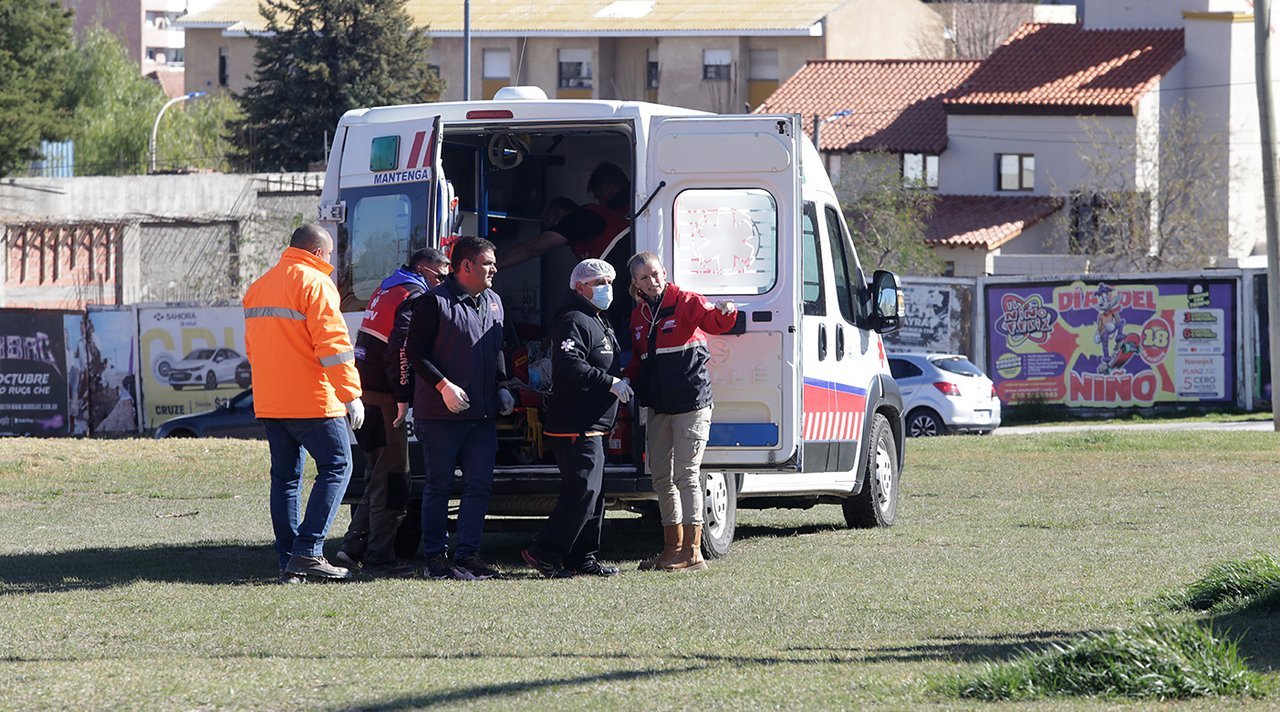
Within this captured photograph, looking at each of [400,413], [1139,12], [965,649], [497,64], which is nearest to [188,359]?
[400,413]

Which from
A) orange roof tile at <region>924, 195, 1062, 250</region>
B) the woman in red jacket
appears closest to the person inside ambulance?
the woman in red jacket

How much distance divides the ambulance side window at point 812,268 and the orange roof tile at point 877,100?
1679 inches

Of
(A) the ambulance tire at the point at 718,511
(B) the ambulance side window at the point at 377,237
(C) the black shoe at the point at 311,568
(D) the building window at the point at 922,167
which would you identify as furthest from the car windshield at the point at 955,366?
(D) the building window at the point at 922,167

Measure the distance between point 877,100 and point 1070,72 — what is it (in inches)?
281

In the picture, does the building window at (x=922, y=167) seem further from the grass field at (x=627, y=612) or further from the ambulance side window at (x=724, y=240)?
the ambulance side window at (x=724, y=240)

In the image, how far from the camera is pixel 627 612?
840 centimetres

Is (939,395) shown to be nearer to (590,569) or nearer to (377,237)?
(377,237)

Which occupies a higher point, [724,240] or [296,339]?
[724,240]

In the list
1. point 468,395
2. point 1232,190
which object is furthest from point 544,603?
point 1232,190

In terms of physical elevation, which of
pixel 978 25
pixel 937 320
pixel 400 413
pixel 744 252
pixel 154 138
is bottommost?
pixel 400 413

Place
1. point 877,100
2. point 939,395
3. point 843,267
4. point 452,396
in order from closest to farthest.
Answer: point 452,396
point 843,267
point 939,395
point 877,100

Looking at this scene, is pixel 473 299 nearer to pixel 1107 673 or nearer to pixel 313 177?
pixel 1107 673

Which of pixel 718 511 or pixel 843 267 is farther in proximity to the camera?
pixel 843 267

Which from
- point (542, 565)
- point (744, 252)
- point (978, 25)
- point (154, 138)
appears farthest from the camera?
point (978, 25)
